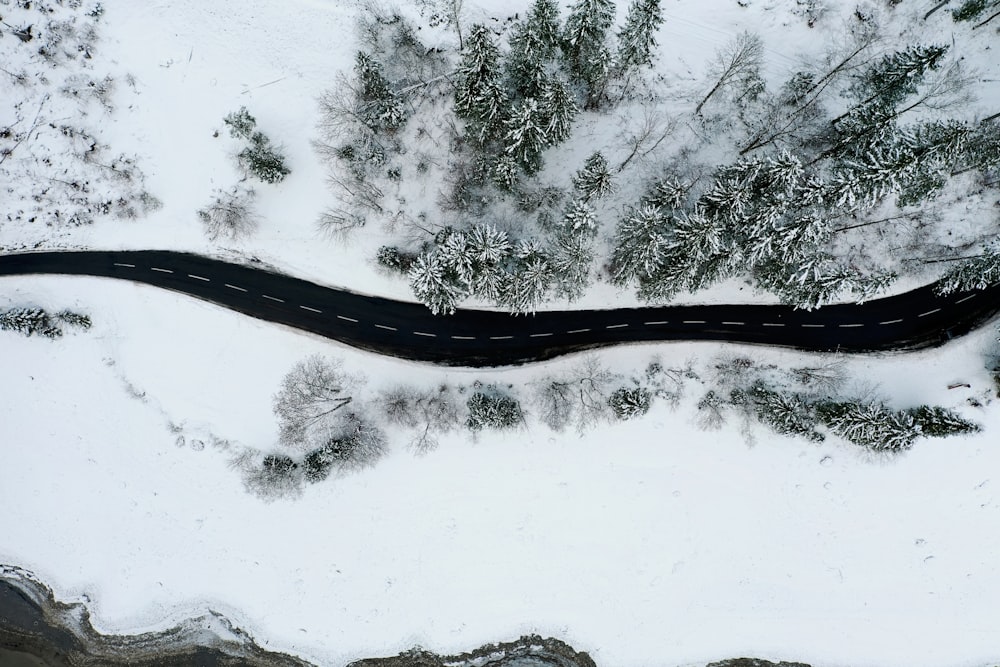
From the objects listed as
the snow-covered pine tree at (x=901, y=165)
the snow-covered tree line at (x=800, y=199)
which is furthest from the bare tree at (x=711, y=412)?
the snow-covered pine tree at (x=901, y=165)

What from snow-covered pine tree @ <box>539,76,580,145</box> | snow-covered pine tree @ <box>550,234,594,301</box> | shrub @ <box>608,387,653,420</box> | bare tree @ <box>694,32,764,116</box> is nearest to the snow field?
shrub @ <box>608,387,653,420</box>

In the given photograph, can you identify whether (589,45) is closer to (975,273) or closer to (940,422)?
(975,273)

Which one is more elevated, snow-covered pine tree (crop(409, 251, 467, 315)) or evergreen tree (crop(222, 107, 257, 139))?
evergreen tree (crop(222, 107, 257, 139))

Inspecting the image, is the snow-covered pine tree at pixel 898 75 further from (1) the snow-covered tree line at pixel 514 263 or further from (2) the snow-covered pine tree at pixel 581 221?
(2) the snow-covered pine tree at pixel 581 221

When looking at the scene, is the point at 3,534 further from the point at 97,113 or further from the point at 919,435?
the point at 919,435

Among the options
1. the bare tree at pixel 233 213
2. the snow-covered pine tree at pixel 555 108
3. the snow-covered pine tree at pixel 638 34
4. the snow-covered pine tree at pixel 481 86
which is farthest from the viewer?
the bare tree at pixel 233 213

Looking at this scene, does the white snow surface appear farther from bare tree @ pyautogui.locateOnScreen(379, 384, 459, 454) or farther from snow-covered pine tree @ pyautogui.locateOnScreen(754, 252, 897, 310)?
snow-covered pine tree @ pyautogui.locateOnScreen(754, 252, 897, 310)
